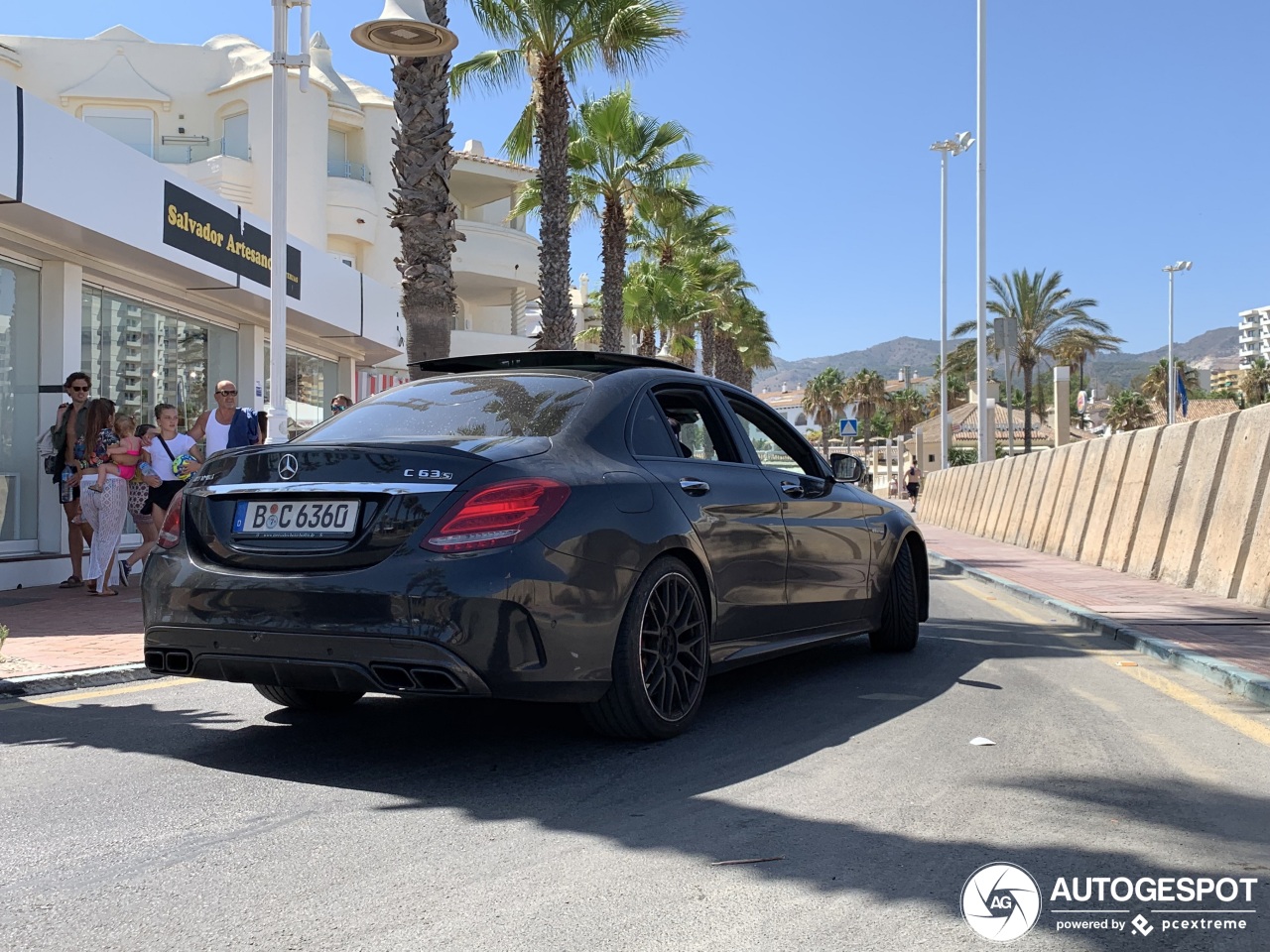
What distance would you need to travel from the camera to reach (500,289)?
140 ft

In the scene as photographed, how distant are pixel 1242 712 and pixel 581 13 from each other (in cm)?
1711

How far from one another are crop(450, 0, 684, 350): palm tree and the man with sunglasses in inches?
361

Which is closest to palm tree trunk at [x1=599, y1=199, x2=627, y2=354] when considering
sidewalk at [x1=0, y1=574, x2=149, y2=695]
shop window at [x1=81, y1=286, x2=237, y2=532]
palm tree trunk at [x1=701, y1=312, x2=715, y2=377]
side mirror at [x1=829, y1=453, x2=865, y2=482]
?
shop window at [x1=81, y1=286, x2=237, y2=532]

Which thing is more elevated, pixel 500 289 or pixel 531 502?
pixel 500 289

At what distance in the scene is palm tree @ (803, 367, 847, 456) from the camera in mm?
118000

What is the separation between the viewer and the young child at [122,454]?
1100 centimetres

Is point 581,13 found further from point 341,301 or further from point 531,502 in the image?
point 531,502

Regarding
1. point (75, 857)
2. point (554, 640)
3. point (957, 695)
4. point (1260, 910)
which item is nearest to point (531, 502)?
point (554, 640)

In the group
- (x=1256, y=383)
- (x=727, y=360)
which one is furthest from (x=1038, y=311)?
(x=1256, y=383)

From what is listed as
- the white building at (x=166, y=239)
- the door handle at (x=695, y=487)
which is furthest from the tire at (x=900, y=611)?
the white building at (x=166, y=239)

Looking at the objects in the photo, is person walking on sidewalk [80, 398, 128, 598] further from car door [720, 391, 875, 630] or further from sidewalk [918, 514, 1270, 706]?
sidewalk [918, 514, 1270, 706]

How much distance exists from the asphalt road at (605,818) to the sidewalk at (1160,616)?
2.67 ft

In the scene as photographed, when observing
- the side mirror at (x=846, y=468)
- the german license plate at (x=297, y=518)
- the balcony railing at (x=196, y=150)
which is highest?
the balcony railing at (x=196, y=150)

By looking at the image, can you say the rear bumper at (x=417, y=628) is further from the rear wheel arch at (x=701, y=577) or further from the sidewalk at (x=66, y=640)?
the sidewalk at (x=66, y=640)
